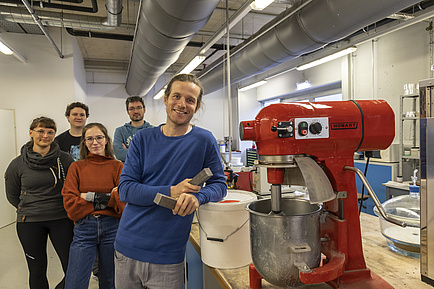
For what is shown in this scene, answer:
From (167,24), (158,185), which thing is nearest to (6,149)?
(167,24)

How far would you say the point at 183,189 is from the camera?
1.03m

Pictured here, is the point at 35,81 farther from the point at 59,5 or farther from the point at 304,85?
the point at 304,85

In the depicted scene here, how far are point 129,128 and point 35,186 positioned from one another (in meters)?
0.90

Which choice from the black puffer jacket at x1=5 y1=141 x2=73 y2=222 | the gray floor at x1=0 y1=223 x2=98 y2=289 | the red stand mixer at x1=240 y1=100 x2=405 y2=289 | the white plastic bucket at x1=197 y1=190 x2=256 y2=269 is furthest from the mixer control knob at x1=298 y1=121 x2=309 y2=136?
the gray floor at x1=0 y1=223 x2=98 y2=289

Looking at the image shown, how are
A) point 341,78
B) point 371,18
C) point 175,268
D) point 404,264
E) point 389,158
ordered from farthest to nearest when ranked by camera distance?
point 341,78 → point 389,158 → point 371,18 → point 175,268 → point 404,264

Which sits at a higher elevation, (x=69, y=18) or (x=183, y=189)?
(x=69, y=18)

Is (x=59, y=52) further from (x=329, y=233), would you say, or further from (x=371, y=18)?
(x=329, y=233)

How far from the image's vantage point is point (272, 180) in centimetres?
91

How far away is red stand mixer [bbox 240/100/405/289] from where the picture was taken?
88 centimetres

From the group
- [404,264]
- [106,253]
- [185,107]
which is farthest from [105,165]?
[404,264]

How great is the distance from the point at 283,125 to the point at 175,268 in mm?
745

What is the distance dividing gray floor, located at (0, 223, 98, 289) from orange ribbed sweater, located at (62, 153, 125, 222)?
130cm

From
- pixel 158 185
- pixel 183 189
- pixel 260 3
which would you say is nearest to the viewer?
pixel 183 189

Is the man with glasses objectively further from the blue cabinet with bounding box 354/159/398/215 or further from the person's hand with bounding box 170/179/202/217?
the blue cabinet with bounding box 354/159/398/215
